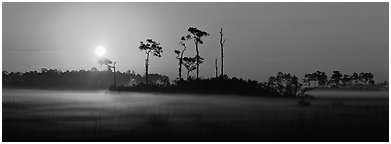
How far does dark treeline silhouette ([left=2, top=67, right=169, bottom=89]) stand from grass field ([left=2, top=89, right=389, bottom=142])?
587mm

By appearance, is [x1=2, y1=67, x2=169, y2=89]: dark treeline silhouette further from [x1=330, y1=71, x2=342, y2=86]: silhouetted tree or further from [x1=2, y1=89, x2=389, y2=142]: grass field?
[x1=330, y1=71, x2=342, y2=86]: silhouetted tree

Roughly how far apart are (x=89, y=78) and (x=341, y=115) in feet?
47.8

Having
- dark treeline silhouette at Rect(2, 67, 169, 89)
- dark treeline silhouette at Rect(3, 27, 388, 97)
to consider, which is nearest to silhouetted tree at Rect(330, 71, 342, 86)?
dark treeline silhouette at Rect(3, 27, 388, 97)

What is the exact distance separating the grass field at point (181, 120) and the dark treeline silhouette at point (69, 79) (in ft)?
1.93

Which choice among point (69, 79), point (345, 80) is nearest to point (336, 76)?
point (345, 80)

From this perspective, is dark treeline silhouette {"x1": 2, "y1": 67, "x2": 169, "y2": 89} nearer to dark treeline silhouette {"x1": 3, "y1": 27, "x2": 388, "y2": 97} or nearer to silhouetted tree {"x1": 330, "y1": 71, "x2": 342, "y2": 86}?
dark treeline silhouette {"x1": 3, "y1": 27, "x2": 388, "y2": 97}

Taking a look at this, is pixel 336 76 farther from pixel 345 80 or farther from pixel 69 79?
pixel 69 79

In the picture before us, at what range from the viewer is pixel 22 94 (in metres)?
20.8

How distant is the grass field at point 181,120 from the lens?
16.9 m

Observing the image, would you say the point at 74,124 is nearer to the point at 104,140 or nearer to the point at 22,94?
the point at 104,140

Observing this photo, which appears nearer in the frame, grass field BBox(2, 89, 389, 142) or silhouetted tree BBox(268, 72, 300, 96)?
grass field BBox(2, 89, 389, 142)

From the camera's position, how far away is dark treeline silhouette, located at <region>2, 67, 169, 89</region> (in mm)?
21242

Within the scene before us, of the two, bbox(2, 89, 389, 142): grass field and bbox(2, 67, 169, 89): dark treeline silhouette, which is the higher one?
bbox(2, 67, 169, 89): dark treeline silhouette

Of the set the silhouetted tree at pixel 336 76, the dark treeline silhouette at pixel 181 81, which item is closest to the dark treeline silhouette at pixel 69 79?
the dark treeline silhouette at pixel 181 81
